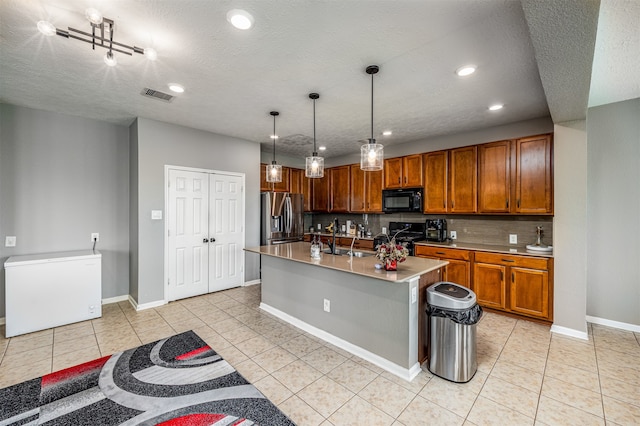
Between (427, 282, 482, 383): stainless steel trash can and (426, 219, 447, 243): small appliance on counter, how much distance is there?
7.58 ft

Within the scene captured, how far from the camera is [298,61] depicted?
7.85ft

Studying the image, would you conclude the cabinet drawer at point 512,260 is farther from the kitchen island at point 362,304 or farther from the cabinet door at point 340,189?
the cabinet door at point 340,189

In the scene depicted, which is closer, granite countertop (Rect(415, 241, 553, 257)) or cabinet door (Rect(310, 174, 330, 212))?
granite countertop (Rect(415, 241, 553, 257))

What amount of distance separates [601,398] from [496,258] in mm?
1816

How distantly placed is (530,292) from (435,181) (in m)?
2.08

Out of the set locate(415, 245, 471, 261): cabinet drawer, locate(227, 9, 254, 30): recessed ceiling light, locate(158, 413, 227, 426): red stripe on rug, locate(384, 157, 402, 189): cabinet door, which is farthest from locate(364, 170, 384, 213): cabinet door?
locate(158, 413, 227, 426): red stripe on rug

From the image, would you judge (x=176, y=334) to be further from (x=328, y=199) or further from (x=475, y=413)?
(x=328, y=199)

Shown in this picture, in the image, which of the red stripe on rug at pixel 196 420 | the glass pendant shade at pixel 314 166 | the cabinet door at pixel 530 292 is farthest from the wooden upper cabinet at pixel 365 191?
the red stripe on rug at pixel 196 420

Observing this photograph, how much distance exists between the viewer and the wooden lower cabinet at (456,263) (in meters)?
3.99

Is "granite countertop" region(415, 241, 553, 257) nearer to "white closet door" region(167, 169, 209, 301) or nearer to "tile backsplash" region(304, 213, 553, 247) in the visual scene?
"tile backsplash" region(304, 213, 553, 247)

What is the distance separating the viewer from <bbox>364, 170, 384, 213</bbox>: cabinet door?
17.9ft

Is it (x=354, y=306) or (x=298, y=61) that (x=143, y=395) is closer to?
(x=354, y=306)

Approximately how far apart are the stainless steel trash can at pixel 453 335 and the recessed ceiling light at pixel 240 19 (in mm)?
2600

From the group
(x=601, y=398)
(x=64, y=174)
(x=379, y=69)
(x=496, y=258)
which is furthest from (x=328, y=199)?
(x=601, y=398)
